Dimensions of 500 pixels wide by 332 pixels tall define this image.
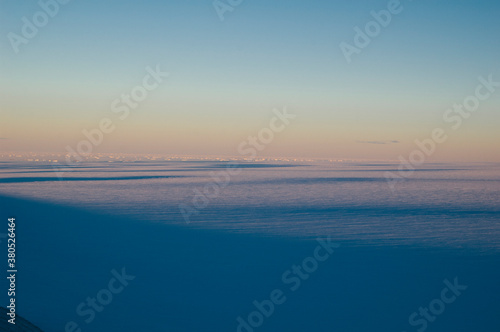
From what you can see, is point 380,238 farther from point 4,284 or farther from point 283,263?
point 4,284

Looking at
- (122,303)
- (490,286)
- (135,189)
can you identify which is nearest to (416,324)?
(490,286)

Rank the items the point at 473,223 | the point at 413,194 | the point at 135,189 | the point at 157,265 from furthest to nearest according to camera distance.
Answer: the point at 135,189, the point at 413,194, the point at 473,223, the point at 157,265

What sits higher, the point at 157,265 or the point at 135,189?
the point at 135,189

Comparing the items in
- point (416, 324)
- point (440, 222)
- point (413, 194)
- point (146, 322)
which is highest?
point (413, 194)

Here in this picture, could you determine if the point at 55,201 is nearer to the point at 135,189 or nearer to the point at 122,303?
the point at 135,189

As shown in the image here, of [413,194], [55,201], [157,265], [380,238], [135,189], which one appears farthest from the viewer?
[135,189]

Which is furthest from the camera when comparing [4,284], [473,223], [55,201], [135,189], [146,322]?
[135,189]

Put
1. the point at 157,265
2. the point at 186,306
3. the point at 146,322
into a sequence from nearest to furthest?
the point at 146,322 < the point at 186,306 < the point at 157,265

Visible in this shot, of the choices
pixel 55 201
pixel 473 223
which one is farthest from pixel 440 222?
pixel 55 201

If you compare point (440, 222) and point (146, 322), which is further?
point (440, 222)
